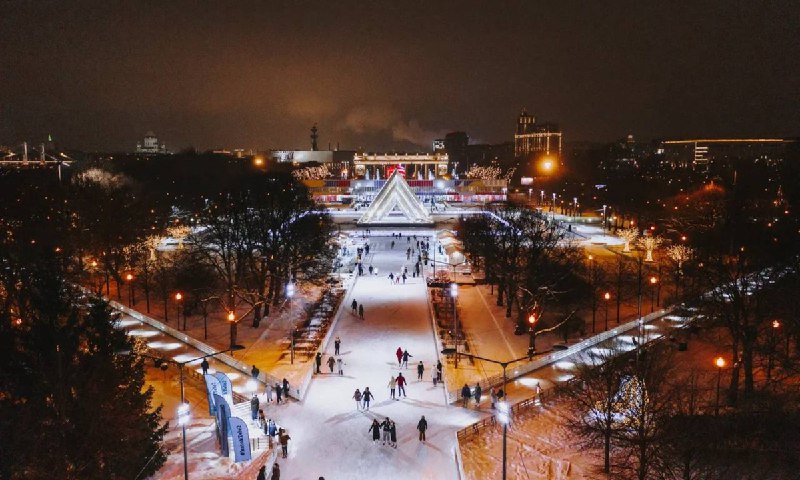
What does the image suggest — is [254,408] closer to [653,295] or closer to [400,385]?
[400,385]

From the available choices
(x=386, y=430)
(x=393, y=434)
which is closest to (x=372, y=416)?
(x=386, y=430)

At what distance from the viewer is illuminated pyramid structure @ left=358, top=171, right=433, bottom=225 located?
6775 centimetres

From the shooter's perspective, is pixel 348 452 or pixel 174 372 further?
pixel 174 372

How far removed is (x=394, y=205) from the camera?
226ft

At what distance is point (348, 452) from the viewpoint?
16.5 meters

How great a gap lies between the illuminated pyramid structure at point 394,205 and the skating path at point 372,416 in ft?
126

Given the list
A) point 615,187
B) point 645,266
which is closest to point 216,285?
point 645,266

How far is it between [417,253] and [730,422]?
34964mm

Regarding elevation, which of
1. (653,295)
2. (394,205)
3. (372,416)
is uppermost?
(394,205)

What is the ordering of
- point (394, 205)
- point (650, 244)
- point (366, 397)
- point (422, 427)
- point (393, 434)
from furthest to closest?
point (394, 205) < point (650, 244) < point (366, 397) < point (422, 427) < point (393, 434)

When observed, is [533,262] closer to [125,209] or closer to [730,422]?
[730,422]

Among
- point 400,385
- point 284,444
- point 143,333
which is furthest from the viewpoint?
point 143,333

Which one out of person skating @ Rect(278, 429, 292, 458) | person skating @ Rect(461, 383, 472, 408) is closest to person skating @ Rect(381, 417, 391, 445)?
person skating @ Rect(278, 429, 292, 458)

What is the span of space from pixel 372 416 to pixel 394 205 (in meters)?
51.1
